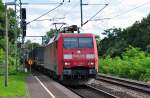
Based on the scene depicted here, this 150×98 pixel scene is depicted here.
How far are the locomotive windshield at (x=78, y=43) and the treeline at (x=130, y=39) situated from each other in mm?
43784

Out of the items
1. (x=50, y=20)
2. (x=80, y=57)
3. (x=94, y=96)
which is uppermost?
(x=50, y=20)

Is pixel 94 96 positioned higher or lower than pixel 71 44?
lower

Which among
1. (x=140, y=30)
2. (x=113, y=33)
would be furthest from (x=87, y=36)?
(x=113, y=33)

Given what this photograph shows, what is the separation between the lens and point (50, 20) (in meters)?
58.6

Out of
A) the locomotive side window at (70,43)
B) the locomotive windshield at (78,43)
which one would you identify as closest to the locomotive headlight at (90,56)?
the locomotive windshield at (78,43)

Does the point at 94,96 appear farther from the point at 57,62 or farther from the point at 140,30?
the point at 140,30

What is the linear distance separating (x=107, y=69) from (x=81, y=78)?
75.2 feet

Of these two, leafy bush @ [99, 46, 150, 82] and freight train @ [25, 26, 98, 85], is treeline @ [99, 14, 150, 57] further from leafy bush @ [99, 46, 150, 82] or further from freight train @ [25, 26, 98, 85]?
freight train @ [25, 26, 98, 85]

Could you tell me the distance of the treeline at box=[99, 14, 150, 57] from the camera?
86438 mm

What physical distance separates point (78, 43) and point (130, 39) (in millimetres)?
58803

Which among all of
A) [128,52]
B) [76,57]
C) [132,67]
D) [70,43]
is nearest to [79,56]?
[76,57]

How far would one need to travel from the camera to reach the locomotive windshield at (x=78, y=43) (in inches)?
1323

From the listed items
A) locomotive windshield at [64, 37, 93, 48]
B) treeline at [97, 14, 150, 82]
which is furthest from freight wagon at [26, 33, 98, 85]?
treeline at [97, 14, 150, 82]

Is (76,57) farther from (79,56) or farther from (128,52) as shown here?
(128,52)
